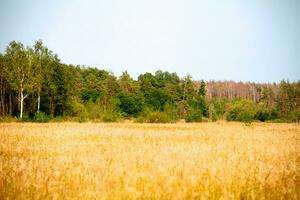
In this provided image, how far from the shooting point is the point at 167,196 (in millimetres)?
5035

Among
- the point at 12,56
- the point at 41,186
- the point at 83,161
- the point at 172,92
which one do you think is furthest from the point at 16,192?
the point at 172,92

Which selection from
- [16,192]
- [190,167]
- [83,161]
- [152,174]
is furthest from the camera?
[83,161]

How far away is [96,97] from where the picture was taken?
276 ft

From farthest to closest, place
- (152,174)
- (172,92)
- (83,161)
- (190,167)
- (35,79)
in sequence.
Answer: (172,92)
(35,79)
(83,161)
(190,167)
(152,174)

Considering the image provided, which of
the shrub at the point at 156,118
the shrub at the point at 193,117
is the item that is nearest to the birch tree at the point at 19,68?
the shrub at the point at 156,118

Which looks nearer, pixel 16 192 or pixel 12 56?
pixel 16 192

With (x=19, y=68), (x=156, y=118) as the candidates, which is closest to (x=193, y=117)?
(x=156, y=118)

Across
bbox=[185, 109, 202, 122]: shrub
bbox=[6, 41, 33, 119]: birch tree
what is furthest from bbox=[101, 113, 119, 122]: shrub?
bbox=[185, 109, 202, 122]: shrub

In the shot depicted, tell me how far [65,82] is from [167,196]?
5279 cm

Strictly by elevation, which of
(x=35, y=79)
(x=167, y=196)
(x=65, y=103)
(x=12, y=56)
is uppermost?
(x=12, y=56)

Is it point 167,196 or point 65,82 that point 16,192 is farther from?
point 65,82

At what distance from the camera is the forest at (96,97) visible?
160 feet

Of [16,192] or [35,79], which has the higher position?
[35,79]

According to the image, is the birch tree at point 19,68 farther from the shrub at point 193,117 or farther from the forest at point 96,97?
the shrub at point 193,117
